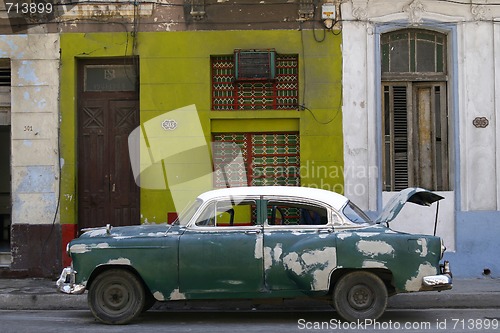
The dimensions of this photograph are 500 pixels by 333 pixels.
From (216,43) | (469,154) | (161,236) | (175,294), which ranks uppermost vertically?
(216,43)

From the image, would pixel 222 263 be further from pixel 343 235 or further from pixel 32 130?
pixel 32 130

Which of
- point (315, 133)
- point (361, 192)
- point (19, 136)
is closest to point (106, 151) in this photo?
point (19, 136)

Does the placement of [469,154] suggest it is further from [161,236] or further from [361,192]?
[161,236]

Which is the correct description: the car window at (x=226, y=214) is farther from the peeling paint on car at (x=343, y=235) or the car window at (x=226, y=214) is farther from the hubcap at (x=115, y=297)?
the hubcap at (x=115, y=297)

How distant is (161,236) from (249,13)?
5.64m

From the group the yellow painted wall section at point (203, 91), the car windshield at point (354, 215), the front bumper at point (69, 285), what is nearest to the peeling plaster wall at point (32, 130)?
the yellow painted wall section at point (203, 91)

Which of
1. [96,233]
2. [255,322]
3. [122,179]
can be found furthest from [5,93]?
[255,322]

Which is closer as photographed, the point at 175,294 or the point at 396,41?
the point at 175,294

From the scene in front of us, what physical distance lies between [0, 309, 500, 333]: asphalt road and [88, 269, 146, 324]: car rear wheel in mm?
146

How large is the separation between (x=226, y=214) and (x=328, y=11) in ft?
17.7

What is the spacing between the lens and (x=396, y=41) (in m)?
13.8

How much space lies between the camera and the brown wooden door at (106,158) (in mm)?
13758

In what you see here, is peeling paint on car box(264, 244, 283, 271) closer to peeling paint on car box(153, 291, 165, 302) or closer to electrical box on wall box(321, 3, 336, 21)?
peeling paint on car box(153, 291, 165, 302)

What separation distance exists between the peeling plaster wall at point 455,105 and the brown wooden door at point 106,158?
388 cm
